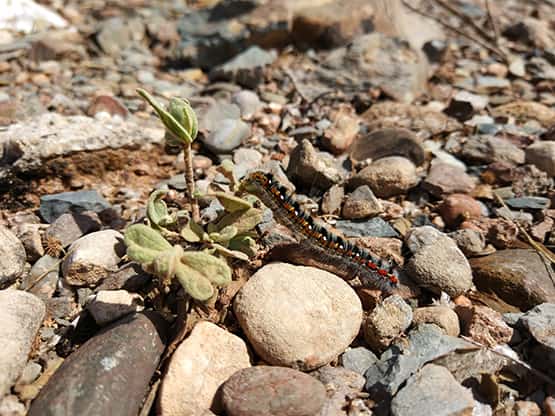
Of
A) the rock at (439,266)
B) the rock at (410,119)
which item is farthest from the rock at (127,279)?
the rock at (410,119)

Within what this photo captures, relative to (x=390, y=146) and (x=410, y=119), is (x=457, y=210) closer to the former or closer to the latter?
(x=390, y=146)

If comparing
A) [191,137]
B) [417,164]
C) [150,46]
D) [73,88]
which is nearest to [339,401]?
[191,137]

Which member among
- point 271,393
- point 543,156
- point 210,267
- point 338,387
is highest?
point 210,267

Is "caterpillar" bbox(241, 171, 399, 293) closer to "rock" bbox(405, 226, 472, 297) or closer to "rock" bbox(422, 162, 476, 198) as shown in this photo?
"rock" bbox(405, 226, 472, 297)

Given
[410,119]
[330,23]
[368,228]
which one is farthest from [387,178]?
[330,23]

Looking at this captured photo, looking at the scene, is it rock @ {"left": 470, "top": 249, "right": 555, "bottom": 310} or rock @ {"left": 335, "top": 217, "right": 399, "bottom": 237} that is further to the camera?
rock @ {"left": 335, "top": 217, "right": 399, "bottom": 237}

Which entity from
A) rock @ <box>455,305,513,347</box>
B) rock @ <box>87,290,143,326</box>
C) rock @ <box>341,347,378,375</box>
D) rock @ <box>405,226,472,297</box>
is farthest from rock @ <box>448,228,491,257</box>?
rock @ <box>87,290,143,326</box>
